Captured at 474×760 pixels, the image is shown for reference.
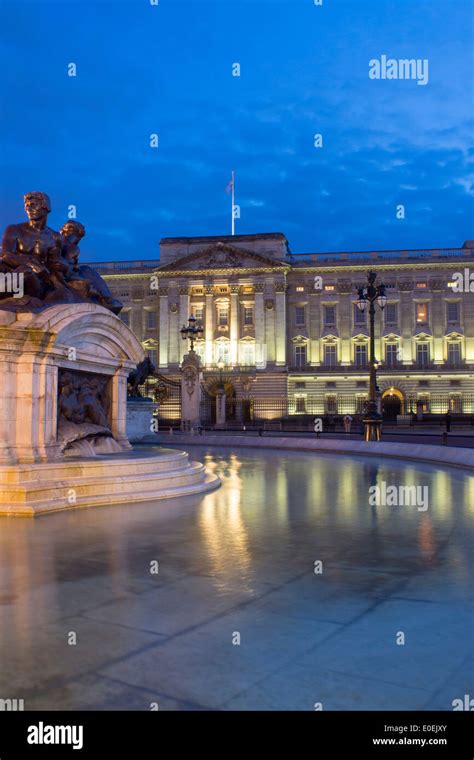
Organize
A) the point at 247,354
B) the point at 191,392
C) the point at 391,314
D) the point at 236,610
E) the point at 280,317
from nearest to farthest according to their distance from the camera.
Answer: the point at 236,610 → the point at 191,392 → the point at 280,317 → the point at 391,314 → the point at 247,354

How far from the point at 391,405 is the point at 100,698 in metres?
61.5

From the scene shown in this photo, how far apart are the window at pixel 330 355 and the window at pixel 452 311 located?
12269 mm

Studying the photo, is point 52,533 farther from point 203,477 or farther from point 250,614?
point 203,477

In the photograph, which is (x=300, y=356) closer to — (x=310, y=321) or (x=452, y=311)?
(x=310, y=321)

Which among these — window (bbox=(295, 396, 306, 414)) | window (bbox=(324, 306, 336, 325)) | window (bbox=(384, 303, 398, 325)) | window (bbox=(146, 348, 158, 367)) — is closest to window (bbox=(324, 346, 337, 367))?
window (bbox=(324, 306, 336, 325))

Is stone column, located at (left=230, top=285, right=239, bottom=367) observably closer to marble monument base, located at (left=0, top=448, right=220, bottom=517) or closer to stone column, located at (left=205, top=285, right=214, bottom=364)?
stone column, located at (left=205, top=285, right=214, bottom=364)

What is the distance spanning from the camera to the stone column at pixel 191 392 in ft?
98.2

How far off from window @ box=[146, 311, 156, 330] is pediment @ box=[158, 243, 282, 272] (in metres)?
5.30

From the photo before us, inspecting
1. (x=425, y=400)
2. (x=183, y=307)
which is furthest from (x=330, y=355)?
(x=183, y=307)

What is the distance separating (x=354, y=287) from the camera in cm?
6425

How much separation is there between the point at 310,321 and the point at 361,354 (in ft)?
21.2

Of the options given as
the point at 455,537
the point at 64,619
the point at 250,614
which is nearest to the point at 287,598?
the point at 250,614

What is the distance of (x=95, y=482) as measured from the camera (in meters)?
9.16

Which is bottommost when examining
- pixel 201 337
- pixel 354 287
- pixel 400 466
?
pixel 400 466
